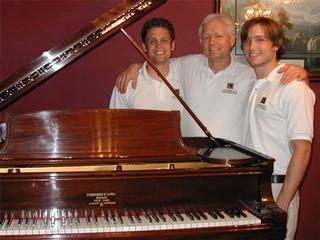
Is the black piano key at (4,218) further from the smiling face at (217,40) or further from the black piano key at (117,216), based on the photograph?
the smiling face at (217,40)

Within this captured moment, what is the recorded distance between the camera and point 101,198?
1837mm

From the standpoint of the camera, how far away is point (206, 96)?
288 centimetres

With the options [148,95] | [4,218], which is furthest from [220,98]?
[4,218]

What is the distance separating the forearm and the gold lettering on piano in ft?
3.07

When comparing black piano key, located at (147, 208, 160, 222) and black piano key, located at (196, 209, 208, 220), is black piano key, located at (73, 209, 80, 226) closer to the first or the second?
black piano key, located at (147, 208, 160, 222)

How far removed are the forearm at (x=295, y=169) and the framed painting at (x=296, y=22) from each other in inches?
54.8

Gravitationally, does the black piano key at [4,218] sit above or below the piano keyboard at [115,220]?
above

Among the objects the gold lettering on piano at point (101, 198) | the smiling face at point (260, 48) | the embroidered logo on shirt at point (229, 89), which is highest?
the smiling face at point (260, 48)

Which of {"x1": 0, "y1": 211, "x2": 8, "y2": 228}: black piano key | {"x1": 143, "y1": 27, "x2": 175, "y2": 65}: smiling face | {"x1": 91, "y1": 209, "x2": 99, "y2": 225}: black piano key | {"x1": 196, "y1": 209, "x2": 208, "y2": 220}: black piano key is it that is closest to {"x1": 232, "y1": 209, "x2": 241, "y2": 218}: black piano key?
{"x1": 196, "y1": 209, "x2": 208, "y2": 220}: black piano key

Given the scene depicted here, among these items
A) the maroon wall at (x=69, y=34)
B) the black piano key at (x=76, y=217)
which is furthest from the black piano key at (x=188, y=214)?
the maroon wall at (x=69, y=34)

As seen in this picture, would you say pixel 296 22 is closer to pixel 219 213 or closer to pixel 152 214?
pixel 219 213

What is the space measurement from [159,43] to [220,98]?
55cm

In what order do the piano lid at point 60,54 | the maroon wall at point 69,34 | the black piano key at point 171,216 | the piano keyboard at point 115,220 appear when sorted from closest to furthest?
the piano keyboard at point 115,220, the black piano key at point 171,216, the piano lid at point 60,54, the maroon wall at point 69,34

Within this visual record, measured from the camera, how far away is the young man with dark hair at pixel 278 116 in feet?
7.16
